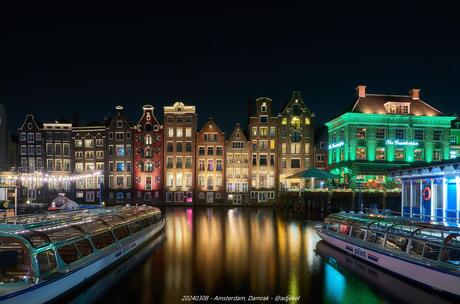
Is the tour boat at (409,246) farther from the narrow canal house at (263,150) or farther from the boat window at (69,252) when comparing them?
the narrow canal house at (263,150)

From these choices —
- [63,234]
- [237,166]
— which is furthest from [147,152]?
[63,234]

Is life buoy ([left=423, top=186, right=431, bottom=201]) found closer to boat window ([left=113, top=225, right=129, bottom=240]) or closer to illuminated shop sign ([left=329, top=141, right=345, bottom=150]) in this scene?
boat window ([left=113, top=225, right=129, bottom=240])

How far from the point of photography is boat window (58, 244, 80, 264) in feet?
57.3

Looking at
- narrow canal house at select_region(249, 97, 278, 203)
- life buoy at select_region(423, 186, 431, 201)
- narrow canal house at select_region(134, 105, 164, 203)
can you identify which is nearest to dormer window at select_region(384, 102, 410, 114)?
narrow canal house at select_region(249, 97, 278, 203)

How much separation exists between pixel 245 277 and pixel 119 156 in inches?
2374

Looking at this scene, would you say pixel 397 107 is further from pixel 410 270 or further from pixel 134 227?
pixel 410 270

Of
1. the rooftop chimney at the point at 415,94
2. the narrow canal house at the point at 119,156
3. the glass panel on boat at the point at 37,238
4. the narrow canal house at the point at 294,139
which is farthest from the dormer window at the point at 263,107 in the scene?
the glass panel on boat at the point at 37,238

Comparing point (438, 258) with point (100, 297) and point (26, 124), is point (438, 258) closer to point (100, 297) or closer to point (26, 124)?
point (100, 297)

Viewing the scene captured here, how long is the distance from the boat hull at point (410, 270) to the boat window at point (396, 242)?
602 millimetres

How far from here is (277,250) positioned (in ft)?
87.4

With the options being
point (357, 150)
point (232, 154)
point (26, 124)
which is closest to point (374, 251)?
point (357, 150)

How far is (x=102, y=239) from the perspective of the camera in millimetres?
21422

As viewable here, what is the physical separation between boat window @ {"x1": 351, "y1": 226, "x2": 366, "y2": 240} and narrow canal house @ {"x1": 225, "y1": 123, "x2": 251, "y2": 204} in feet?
160

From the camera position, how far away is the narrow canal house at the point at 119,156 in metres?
75.2
